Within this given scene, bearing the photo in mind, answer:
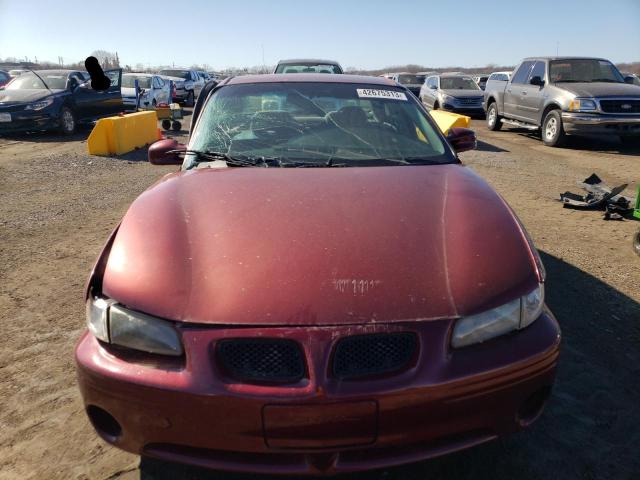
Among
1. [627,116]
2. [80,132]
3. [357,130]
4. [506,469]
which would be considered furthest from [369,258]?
[80,132]

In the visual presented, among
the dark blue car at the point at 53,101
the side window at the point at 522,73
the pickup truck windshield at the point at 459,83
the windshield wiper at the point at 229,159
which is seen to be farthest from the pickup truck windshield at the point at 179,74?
the windshield wiper at the point at 229,159

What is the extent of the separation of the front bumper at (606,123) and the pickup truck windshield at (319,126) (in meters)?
8.52

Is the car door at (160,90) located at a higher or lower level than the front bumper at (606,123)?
higher

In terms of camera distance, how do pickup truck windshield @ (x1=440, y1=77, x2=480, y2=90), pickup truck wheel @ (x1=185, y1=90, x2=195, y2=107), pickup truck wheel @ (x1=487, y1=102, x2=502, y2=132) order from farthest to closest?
pickup truck wheel @ (x1=185, y1=90, x2=195, y2=107)
pickup truck windshield @ (x1=440, y1=77, x2=480, y2=90)
pickup truck wheel @ (x1=487, y1=102, x2=502, y2=132)

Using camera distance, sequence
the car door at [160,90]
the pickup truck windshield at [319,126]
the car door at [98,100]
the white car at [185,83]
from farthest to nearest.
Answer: the white car at [185,83]
the car door at [160,90]
the car door at [98,100]
the pickup truck windshield at [319,126]

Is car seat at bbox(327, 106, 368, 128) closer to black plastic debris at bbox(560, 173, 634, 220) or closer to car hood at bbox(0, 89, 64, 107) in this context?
black plastic debris at bbox(560, 173, 634, 220)

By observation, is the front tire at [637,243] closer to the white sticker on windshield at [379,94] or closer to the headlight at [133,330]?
the white sticker on windshield at [379,94]

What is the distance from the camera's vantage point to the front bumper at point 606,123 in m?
10.2

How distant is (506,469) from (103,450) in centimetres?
177

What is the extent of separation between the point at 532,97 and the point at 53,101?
1169 cm

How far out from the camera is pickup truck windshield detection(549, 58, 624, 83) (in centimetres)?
1141

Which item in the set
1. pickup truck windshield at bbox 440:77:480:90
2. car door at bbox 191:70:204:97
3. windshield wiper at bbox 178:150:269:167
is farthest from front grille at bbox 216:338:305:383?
car door at bbox 191:70:204:97

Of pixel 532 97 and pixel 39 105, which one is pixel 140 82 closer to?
→ pixel 39 105

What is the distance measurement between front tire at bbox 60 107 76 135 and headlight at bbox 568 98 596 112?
12.0 meters
